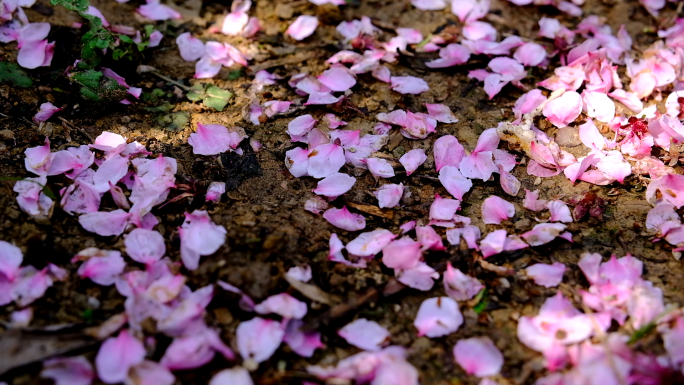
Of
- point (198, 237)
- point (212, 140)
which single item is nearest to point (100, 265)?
point (198, 237)

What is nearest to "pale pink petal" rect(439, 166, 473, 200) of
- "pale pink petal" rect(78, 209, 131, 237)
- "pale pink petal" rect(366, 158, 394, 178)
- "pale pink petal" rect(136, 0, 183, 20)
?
"pale pink petal" rect(366, 158, 394, 178)

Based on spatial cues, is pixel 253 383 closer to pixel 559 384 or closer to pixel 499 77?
pixel 559 384

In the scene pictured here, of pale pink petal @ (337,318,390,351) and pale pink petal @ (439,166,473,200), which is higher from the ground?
pale pink petal @ (439,166,473,200)

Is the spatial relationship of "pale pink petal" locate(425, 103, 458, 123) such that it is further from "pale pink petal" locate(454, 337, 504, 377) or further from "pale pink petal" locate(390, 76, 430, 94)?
"pale pink petal" locate(454, 337, 504, 377)

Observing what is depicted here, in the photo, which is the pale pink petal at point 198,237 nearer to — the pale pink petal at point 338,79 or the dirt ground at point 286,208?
the dirt ground at point 286,208

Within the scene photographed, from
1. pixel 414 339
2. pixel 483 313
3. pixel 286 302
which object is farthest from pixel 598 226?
pixel 286 302

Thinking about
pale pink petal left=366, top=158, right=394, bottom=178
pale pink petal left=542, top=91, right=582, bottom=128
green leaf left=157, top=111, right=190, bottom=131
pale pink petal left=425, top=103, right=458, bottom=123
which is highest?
pale pink petal left=542, top=91, right=582, bottom=128
